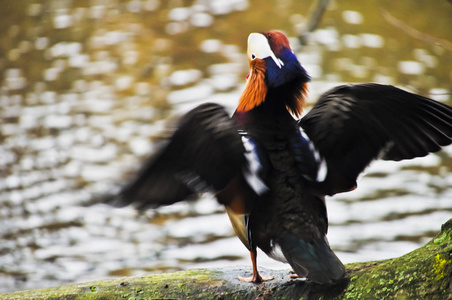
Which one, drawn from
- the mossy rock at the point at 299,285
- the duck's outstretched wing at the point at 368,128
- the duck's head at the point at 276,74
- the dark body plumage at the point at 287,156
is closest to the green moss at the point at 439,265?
the mossy rock at the point at 299,285

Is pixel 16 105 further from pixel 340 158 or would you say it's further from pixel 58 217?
pixel 340 158

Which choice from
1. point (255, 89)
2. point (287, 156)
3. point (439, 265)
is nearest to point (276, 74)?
point (255, 89)

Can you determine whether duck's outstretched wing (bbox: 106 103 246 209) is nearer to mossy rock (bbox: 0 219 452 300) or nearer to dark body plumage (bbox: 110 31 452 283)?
dark body plumage (bbox: 110 31 452 283)

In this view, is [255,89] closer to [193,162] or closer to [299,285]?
[193,162]

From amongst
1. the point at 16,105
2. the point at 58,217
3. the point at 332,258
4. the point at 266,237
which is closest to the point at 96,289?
the point at 266,237

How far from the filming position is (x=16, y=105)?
704 cm

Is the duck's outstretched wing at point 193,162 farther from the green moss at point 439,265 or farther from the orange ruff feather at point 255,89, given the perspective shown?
the green moss at point 439,265

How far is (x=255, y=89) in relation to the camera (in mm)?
2375

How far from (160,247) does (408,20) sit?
4618 mm

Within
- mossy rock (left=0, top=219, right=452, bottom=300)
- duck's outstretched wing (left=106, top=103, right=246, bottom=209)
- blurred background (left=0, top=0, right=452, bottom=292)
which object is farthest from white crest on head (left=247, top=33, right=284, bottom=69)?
mossy rock (left=0, top=219, right=452, bottom=300)

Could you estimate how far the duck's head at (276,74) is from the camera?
234cm

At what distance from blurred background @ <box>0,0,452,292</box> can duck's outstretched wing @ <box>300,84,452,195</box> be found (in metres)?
0.24

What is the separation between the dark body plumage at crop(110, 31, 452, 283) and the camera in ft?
6.84

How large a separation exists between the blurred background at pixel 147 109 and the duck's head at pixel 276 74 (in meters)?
0.49
